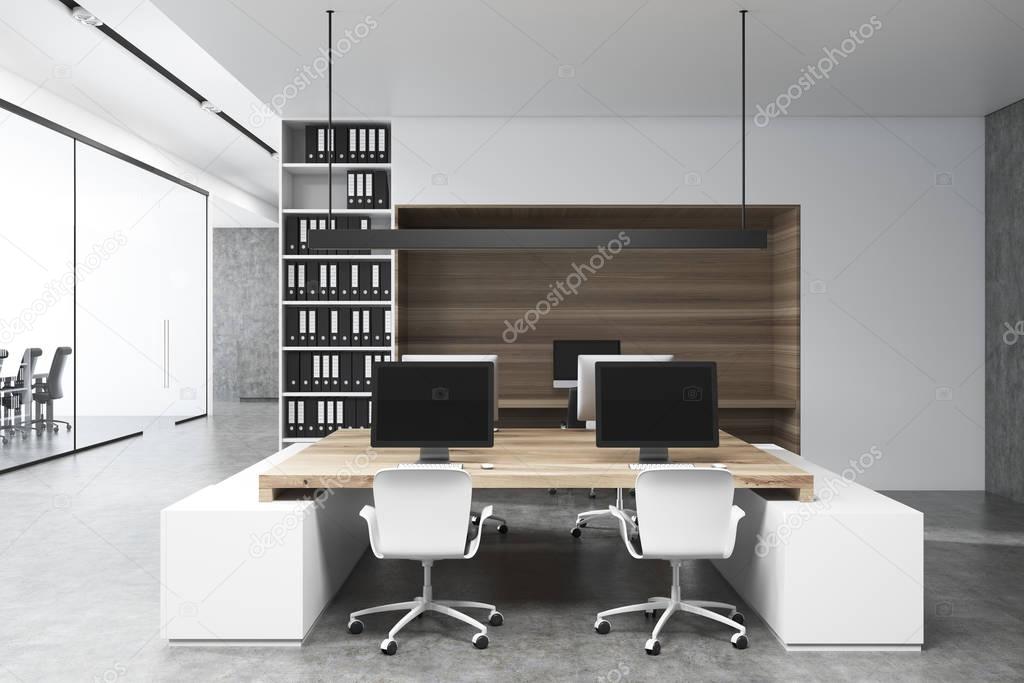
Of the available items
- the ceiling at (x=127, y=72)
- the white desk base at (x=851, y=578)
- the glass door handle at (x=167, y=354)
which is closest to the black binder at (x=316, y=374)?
the ceiling at (x=127, y=72)

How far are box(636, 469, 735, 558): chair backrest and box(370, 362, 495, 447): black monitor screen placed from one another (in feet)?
2.76

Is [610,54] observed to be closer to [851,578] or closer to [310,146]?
[310,146]

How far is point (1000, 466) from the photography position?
602cm

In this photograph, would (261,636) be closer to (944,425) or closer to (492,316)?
(492,316)

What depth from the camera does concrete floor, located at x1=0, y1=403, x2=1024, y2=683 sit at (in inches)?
114

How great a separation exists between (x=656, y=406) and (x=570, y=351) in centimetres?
288

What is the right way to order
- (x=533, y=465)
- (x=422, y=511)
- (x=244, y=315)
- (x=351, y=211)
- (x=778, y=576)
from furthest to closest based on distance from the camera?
(x=244, y=315)
(x=351, y=211)
(x=533, y=465)
(x=778, y=576)
(x=422, y=511)

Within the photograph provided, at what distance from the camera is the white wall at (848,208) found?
6074 mm

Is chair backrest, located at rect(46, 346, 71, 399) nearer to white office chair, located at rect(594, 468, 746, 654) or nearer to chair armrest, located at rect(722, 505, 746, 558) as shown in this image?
white office chair, located at rect(594, 468, 746, 654)

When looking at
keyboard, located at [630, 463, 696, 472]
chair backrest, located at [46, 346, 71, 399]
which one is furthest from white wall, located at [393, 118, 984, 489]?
chair backrest, located at [46, 346, 71, 399]

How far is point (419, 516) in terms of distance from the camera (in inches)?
119

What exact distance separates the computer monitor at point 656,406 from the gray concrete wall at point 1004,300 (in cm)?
366

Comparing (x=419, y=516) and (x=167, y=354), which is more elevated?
(x=167, y=354)

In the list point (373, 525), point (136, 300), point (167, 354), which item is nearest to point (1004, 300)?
point (373, 525)
